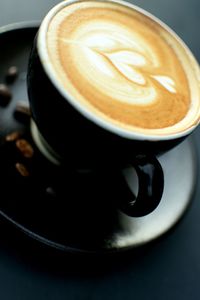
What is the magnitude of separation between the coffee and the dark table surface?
9.7 inches

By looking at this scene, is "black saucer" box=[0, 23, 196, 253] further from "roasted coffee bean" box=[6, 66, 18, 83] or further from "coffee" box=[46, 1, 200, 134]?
"coffee" box=[46, 1, 200, 134]

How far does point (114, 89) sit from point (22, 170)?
9.3 inches

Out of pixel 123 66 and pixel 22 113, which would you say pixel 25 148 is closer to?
pixel 22 113

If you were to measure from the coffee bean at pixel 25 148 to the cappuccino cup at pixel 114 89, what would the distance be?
54mm

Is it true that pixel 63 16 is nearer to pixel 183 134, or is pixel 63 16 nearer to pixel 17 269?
pixel 183 134

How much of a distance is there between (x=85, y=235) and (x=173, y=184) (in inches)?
8.7

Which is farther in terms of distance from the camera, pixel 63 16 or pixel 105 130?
pixel 63 16

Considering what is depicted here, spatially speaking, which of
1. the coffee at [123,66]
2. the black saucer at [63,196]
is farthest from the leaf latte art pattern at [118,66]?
the black saucer at [63,196]

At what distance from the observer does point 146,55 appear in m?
0.86

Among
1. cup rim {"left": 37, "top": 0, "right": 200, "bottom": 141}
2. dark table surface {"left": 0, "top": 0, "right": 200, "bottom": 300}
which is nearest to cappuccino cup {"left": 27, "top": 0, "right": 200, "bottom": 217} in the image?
cup rim {"left": 37, "top": 0, "right": 200, "bottom": 141}

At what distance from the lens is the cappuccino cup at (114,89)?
72 cm

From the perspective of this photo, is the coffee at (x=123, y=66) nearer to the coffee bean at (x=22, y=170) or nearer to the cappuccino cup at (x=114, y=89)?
the cappuccino cup at (x=114, y=89)

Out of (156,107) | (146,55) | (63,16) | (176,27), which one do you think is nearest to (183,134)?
(156,107)

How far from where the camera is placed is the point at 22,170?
0.87 meters
